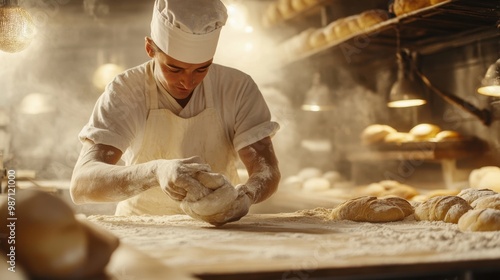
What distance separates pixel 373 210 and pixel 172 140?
102cm

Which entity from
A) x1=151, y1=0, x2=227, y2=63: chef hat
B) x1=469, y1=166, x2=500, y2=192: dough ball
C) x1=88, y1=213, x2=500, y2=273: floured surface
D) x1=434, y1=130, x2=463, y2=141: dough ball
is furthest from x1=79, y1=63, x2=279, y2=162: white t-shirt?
x1=434, y1=130, x2=463, y2=141: dough ball

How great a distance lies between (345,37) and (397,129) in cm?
116

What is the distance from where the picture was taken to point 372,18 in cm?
426

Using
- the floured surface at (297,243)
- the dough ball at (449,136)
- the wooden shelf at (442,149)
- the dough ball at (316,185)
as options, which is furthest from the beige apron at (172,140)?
the dough ball at (316,185)

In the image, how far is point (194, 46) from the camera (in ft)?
7.07

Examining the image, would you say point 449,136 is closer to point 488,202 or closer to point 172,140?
point 488,202

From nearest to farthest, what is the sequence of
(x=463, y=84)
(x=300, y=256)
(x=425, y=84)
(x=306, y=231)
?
(x=300, y=256)
(x=306, y=231)
(x=463, y=84)
(x=425, y=84)

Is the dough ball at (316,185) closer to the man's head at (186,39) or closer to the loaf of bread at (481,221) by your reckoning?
the man's head at (186,39)

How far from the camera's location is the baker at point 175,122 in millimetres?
2004

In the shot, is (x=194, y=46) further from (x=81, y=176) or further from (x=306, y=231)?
(x=306, y=231)

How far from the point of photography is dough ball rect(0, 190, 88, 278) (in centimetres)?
108

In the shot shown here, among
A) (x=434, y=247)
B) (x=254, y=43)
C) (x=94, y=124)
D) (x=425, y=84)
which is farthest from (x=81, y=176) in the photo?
(x=254, y=43)

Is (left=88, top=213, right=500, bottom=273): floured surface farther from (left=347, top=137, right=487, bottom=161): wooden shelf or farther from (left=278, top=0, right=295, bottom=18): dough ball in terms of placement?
(left=278, top=0, right=295, bottom=18): dough ball

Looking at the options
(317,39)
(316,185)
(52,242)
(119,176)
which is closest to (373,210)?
(119,176)
